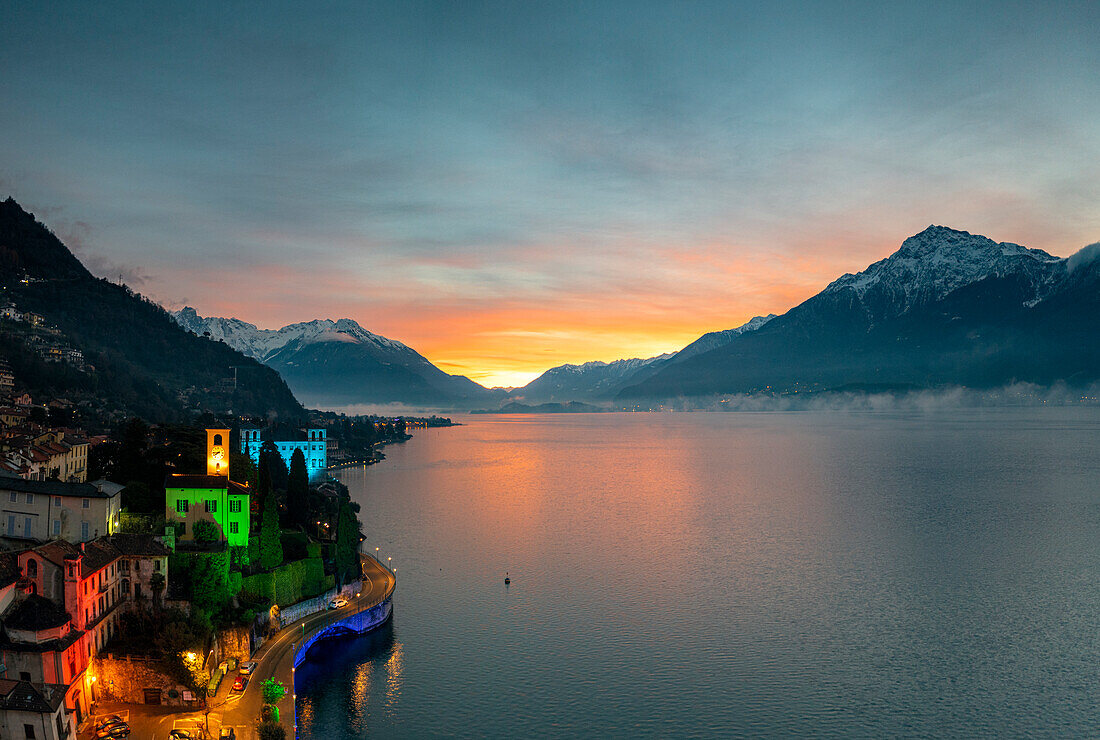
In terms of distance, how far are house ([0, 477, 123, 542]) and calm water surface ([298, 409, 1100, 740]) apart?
13.2 meters

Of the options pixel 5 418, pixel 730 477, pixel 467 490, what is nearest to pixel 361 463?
pixel 467 490

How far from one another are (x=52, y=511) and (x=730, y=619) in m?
39.1

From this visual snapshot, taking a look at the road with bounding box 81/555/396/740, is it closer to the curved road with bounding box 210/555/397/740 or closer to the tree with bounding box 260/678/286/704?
the curved road with bounding box 210/555/397/740

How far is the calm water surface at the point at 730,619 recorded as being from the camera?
36.8m

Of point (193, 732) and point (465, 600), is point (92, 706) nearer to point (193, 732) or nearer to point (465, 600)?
point (193, 732)

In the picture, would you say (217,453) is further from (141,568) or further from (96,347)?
(96,347)

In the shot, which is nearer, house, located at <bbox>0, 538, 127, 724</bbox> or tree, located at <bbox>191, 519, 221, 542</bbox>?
house, located at <bbox>0, 538, 127, 724</bbox>

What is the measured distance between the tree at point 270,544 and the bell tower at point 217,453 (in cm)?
446

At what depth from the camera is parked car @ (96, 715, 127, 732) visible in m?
30.3

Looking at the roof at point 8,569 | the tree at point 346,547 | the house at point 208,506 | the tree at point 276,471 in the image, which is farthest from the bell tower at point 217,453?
the tree at point 276,471

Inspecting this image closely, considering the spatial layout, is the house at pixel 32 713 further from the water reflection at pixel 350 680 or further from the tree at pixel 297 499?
the tree at pixel 297 499

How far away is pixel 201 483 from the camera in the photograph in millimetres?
41312

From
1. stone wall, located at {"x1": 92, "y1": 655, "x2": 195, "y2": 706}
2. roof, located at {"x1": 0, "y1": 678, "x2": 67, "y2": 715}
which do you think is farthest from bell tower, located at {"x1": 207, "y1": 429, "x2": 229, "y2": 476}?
roof, located at {"x1": 0, "y1": 678, "x2": 67, "y2": 715}

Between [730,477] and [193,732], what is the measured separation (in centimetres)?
10592
